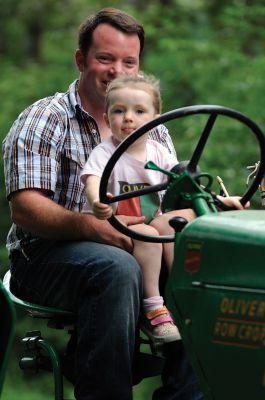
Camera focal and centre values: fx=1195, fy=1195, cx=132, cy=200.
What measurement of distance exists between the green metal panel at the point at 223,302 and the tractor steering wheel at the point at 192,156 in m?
0.34

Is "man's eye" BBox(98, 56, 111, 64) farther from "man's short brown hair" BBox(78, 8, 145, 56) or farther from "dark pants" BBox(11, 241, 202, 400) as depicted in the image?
"dark pants" BBox(11, 241, 202, 400)

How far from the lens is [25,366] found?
178 inches

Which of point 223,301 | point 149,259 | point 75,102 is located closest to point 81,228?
point 149,259

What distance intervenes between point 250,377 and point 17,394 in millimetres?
7331

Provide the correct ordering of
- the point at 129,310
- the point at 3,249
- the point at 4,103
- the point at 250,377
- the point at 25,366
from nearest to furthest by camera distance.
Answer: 1. the point at 250,377
2. the point at 129,310
3. the point at 25,366
4. the point at 3,249
5. the point at 4,103

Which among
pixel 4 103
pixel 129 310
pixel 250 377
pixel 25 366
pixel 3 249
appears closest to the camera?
pixel 250 377

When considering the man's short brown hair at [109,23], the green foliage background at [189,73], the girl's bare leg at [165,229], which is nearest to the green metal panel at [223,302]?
the girl's bare leg at [165,229]

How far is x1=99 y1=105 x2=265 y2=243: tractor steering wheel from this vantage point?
365 cm

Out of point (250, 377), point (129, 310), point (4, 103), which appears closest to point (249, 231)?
point (250, 377)

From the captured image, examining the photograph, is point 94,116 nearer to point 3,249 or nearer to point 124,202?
point 124,202

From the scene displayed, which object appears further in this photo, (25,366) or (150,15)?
(150,15)

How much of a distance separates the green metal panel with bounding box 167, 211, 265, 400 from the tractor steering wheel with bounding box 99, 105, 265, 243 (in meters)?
0.34

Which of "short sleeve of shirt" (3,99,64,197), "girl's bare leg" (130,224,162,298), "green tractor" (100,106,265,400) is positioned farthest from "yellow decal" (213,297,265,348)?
"short sleeve of shirt" (3,99,64,197)

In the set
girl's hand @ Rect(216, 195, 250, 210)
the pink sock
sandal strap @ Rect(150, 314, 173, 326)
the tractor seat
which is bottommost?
the tractor seat
